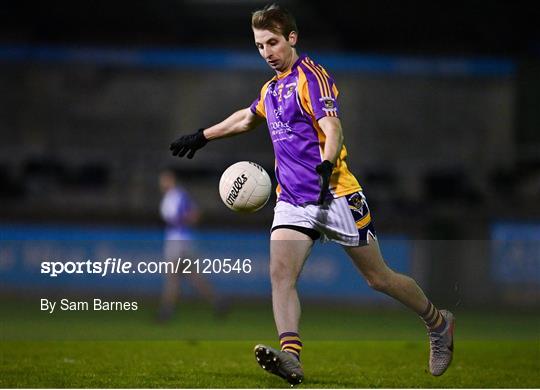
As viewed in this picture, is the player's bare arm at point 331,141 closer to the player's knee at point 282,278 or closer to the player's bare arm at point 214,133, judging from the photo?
the player's knee at point 282,278

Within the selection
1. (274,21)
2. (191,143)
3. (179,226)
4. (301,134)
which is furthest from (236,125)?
(179,226)

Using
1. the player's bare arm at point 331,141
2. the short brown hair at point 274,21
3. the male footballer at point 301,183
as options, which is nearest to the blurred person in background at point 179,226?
the male footballer at point 301,183

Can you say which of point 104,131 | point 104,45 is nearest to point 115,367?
point 104,131

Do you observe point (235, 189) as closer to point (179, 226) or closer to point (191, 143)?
point (191, 143)

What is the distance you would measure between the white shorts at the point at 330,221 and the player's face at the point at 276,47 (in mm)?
994

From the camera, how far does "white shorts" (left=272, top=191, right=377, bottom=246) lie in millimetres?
7281

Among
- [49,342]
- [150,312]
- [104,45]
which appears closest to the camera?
[49,342]

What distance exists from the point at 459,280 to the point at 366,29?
11.7 metres

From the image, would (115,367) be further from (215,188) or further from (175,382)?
(215,188)

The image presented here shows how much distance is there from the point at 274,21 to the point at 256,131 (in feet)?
54.9

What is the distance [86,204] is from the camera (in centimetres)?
2188

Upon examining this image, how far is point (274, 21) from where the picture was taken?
7.23 metres

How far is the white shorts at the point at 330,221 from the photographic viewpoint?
7281 millimetres

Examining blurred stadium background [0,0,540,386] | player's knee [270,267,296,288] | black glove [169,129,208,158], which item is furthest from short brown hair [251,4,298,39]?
blurred stadium background [0,0,540,386]
